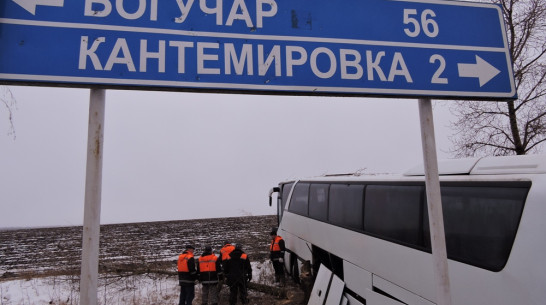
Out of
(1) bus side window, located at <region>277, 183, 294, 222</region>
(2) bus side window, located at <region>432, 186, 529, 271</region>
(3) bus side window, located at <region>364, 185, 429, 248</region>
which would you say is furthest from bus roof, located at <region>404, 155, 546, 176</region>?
(1) bus side window, located at <region>277, 183, 294, 222</region>

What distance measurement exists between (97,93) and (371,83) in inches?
51.8

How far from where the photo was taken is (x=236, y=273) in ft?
24.2

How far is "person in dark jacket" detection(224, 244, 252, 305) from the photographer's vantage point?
24.2 ft

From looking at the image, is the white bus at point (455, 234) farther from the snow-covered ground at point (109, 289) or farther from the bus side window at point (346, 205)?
the snow-covered ground at point (109, 289)

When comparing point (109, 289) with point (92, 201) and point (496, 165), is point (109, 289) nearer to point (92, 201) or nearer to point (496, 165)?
point (92, 201)

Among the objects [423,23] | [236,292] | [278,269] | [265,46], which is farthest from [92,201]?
[278,269]

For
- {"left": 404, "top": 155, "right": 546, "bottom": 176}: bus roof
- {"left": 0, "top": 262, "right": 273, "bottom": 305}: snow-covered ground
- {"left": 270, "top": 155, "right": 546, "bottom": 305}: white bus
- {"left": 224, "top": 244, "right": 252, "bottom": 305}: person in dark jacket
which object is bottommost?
{"left": 0, "top": 262, "right": 273, "bottom": 305}: snow-covered ground

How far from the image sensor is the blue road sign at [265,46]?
139 centimetres

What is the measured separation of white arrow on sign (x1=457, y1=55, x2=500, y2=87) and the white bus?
4.61 feet

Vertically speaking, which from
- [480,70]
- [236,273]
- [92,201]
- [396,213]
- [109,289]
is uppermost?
[480,70]

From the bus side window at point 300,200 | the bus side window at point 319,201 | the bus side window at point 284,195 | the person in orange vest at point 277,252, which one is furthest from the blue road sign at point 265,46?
the bus side window at point 284,195

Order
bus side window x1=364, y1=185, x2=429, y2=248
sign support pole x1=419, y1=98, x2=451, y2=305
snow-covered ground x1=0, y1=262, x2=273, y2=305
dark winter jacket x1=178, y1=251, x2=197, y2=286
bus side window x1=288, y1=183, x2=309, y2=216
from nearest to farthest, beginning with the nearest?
1. sign support pole x1=419, y1=98, x2=451, y2=305
2. bus side window x1=364, y1=185, x2=429, y2=248
3. dark winter jacket x1=178, y1=251, x2=197, y2=286
4. snow-covered ground x1=0, y1=262, x2=273, y2=305
5. bus side window x1=288, y1=183, x2=309, y2=216

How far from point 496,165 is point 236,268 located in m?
5.82

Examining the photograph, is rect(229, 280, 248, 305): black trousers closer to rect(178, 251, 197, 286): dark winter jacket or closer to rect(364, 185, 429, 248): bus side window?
rect(178, 251, 197, 286): dark winter jacket
